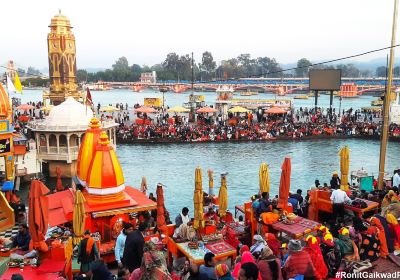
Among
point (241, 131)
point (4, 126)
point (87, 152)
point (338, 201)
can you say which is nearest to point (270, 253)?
point (338, 201)

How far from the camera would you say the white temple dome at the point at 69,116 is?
21.2 metres

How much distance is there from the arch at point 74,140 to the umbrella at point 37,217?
13.7 m

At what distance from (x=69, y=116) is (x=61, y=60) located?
1014 inches

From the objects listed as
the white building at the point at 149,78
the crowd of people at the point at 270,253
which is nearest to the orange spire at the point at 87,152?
the crowd of people at the point at 270,253

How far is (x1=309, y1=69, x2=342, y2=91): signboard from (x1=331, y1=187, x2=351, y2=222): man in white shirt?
32.2 meters

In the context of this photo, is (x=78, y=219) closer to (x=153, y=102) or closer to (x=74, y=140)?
(x=74, y=140)

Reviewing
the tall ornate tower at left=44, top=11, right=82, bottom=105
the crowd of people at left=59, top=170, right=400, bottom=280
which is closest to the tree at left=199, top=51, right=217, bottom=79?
the tall ornate tower at left=44, top=11, right=82, bottom=105

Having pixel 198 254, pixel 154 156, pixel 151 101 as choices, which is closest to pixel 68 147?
pixel 154 156

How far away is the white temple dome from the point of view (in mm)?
21219

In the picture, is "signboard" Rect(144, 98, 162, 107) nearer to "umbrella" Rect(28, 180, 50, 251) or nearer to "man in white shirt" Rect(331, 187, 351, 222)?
"man in white shirt" Rect(331, 187, 351, 222)

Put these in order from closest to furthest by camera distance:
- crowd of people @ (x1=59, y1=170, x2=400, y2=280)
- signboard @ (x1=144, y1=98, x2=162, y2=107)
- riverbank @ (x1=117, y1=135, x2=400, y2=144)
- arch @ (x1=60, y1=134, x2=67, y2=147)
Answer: crowd of people @ (x1=59, y1=170, x2=400, y2=280)
arch @ (x1=60, y1=134, x2=67, y2=147)
riverbank @ (x1=117, y1=135, x2=400, y2=144)
signboard @ (x1=144, y1=98, x2=162, y2=107)

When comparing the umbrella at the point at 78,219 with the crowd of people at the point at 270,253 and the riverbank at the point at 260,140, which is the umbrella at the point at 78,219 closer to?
the crowd of people at the point at 270,253

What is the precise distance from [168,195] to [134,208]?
9100 millimetres

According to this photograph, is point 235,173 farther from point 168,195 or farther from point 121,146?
point 121,146
